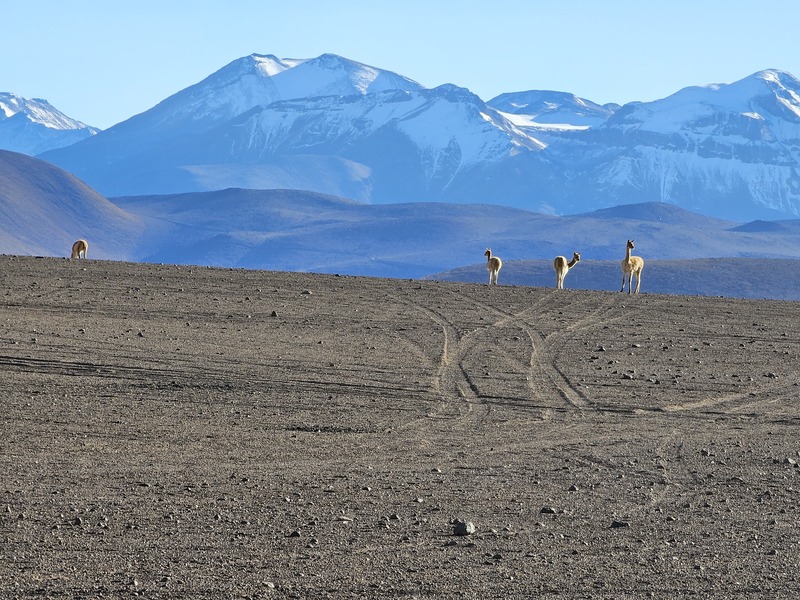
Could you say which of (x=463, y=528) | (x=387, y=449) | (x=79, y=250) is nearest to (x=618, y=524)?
(x=463, y=528)

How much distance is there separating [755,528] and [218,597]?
5.41m

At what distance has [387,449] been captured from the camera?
58.7 ft

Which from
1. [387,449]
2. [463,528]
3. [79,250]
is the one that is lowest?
[463,528]

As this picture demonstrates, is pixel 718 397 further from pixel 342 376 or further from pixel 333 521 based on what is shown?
pixel 333 521

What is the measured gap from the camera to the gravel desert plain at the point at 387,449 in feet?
38.8

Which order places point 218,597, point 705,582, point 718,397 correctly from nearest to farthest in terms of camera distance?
point 218,597, point 705,582, point 718,397

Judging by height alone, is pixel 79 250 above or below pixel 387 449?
above

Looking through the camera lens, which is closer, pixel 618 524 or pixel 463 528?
pixel 463 528

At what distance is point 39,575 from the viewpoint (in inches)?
442

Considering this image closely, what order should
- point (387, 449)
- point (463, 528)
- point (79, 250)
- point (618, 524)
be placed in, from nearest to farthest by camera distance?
point (463, 528)
point (618, 524)
point (387, 449)
point (79, 250)

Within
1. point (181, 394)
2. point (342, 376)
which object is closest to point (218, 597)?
point (181, 394)

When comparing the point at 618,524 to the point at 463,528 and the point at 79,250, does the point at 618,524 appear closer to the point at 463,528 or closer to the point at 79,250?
the point at 463,528

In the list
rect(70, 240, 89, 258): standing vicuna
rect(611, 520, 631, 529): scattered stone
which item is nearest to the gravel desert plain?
rect(611, 520, 631, 529): scattered stone

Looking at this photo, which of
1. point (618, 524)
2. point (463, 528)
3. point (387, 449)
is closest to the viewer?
point (463, 528)
